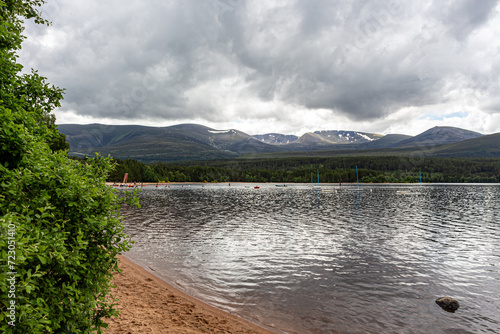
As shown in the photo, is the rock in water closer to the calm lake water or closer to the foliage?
the calm lake water

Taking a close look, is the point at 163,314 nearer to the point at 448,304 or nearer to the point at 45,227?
the point at 45,227

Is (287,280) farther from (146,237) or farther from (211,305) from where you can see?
(146,237)

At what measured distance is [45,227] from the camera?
584cm

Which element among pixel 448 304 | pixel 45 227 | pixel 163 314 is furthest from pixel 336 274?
pixel 45 227

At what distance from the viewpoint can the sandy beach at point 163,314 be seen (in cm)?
1136

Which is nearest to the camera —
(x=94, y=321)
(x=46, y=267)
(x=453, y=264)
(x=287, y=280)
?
(x=46, y=267)

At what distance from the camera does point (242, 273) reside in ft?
65.9

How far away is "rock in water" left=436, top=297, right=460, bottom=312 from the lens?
591 inches

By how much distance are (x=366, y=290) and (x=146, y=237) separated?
80.0 ft

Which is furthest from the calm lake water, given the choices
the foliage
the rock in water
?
the foliage

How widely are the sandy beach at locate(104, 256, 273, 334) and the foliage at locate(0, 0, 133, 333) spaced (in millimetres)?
4846

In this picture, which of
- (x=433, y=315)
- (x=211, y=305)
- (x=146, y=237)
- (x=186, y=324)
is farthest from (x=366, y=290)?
(x=146, y=237)

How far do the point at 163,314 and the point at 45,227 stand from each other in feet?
30.2

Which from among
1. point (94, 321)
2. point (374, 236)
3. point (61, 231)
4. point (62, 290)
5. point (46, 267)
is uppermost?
point (61, 231)
